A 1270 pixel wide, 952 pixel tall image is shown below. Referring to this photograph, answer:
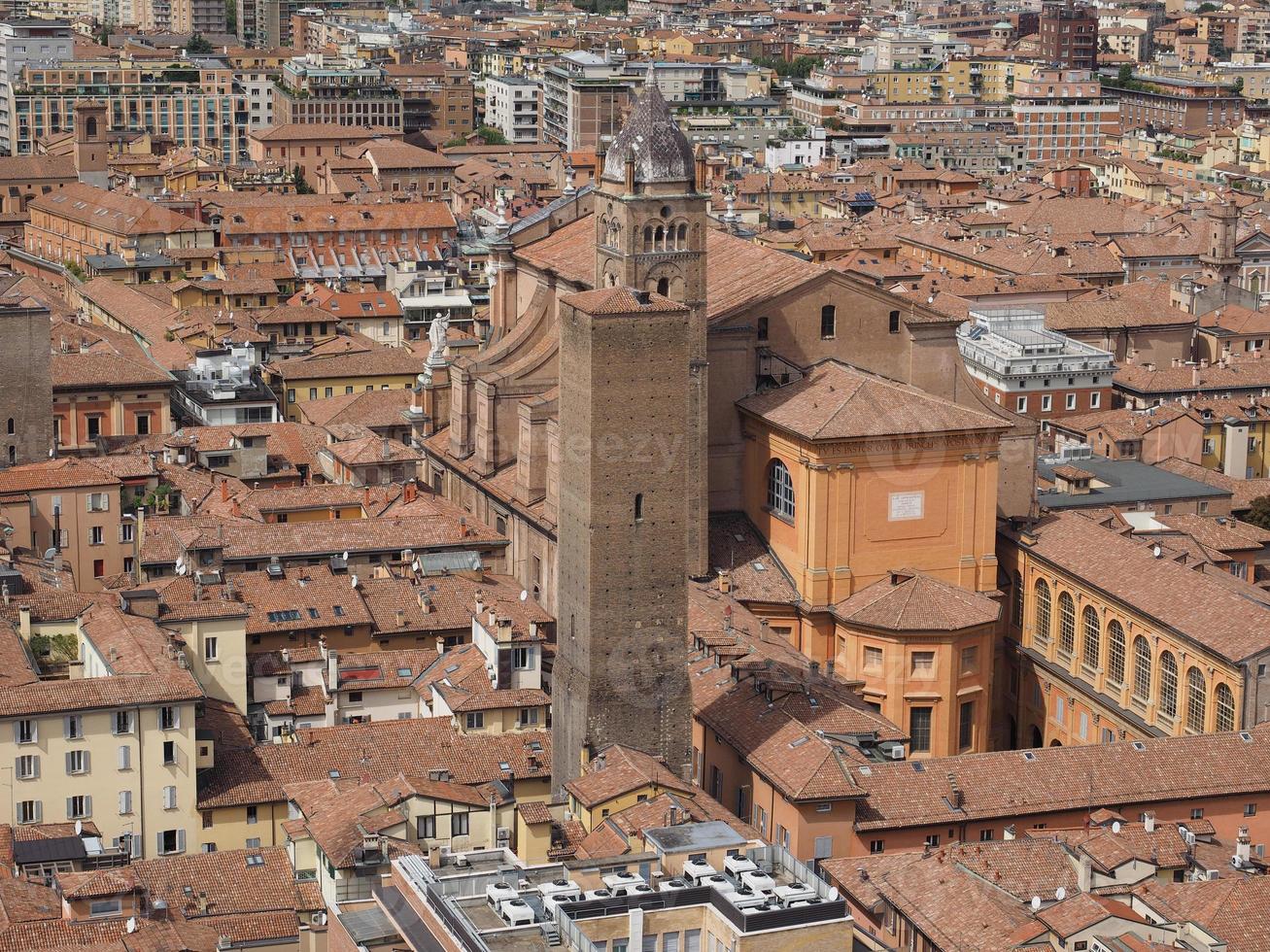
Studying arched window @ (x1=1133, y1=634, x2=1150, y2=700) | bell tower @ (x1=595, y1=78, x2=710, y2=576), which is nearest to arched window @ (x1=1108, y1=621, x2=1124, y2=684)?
arched window @ (x1=1133, y1=634, x2=1150, y2=700)

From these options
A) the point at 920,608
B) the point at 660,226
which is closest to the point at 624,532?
the point at 920,608

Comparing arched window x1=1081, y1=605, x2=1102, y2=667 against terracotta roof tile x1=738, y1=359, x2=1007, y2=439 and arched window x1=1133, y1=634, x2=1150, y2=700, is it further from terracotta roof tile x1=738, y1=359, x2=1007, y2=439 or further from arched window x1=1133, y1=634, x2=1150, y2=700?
terracotta roof tile x1=738, y1=359, x2=1007, y2=439

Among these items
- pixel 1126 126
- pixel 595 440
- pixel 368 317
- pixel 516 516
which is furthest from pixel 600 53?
pixel 595 440

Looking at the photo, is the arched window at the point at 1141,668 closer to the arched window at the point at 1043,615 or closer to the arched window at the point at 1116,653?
the arched window at the point at 1116,653

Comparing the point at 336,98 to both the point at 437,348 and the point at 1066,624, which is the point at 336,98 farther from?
the point at 1066,624

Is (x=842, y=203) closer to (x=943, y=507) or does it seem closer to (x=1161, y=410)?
(x=1161, y=410)
